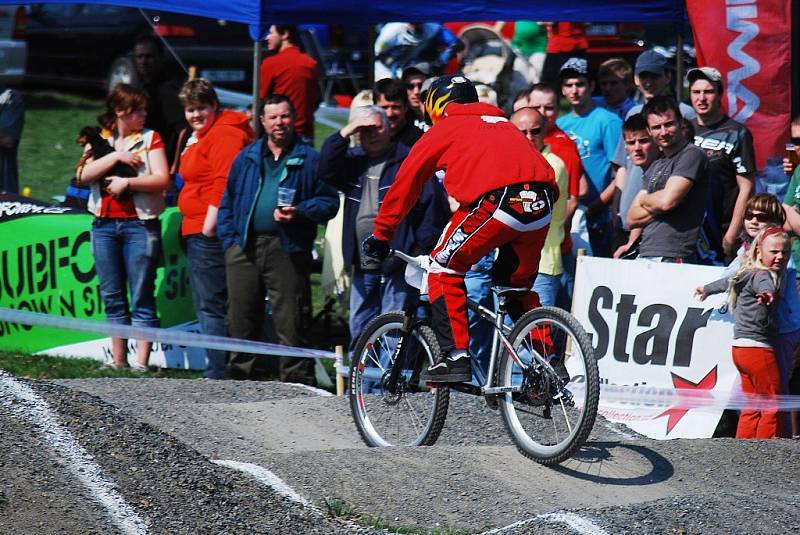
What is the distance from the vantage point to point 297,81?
1390cm

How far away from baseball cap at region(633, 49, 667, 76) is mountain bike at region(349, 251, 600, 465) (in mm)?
3498

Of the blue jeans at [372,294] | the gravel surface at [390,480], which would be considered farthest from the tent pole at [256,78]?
the gravel surface at [390,480]

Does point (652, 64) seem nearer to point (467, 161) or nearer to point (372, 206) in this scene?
point (372, 206)

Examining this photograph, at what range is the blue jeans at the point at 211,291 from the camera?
1080cm

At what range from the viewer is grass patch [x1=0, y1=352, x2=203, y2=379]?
1075 centimetres

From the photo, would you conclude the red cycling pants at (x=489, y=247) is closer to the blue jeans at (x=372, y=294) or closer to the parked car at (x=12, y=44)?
the blue jeans at (x=372, y=294)

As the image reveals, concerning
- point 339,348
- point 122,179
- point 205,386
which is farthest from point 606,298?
point 122,179

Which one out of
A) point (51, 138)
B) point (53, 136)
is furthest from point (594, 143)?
point (53, 136)

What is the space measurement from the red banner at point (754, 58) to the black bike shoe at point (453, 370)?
362 cm

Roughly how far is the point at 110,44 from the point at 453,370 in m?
15.5

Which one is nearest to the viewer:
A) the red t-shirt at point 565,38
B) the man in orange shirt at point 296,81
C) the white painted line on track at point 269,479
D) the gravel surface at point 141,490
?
the gravel surface at point 141,490

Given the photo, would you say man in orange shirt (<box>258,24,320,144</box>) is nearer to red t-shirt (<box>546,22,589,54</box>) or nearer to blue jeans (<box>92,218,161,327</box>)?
red t-shirt (<box>546,22,589,54</box>)

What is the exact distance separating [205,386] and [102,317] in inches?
75.7

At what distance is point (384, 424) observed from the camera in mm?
8195
